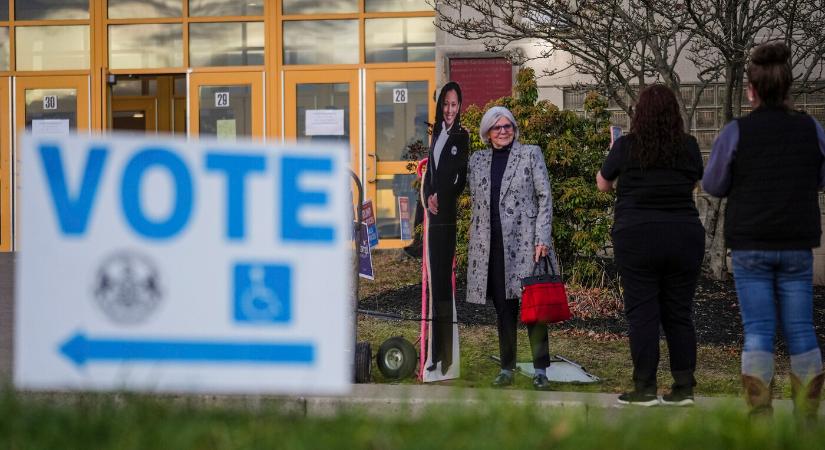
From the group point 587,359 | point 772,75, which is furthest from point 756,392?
point 587,359

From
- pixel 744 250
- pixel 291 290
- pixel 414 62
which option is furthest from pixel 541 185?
pixel 414 62

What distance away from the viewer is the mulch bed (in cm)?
975

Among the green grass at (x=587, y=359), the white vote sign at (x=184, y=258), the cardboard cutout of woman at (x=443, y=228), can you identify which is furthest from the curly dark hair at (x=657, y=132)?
the white vote sign at (x=184, y=258)

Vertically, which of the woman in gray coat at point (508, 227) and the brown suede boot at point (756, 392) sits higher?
the woman in gray coat at point (508, 227)

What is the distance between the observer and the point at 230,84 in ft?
53.8

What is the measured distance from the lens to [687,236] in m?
6.00

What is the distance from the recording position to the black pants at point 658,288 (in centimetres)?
598

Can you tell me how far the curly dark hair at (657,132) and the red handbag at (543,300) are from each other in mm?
1153

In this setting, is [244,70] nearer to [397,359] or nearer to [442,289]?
[442,289]

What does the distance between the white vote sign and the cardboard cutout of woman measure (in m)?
4.09

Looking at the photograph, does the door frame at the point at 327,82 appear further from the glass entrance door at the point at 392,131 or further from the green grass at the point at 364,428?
the green grass at the point at 364,428

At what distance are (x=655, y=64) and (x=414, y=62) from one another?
552cm

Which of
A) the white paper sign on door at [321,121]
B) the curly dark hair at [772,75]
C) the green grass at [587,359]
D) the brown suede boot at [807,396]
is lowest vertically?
the green grass at [587,359]

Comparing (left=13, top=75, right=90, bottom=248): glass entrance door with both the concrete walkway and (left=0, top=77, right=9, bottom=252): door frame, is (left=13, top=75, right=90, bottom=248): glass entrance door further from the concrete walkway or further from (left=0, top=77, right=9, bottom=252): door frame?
the concrete walkway
